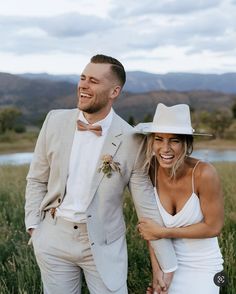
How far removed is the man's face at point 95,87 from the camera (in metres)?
3.14

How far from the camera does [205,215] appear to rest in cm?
335

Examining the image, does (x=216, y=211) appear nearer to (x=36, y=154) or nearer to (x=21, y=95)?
(x=36, y=154)

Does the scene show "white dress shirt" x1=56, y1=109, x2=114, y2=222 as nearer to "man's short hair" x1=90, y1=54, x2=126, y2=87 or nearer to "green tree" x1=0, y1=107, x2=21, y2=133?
"man's short hair" x1=90, y1=54, x2=126, y2=87

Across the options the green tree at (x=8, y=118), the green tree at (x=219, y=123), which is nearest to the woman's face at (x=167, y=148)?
the green tree at (x=219, y=123)

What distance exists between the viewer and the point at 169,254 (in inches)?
132

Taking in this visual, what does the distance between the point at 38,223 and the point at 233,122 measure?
69.4 meters

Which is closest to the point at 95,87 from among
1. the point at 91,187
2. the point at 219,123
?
the point at 91,187

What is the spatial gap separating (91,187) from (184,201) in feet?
1.94

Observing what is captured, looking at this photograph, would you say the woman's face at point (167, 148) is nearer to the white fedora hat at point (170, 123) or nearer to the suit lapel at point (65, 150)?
the white fedora hat at point (170, 123)

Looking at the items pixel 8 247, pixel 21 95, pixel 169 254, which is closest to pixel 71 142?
pixel 169 254

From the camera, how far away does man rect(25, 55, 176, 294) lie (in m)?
3.19

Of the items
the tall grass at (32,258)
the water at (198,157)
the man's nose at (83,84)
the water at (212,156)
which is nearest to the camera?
the man's nose at (83,84)

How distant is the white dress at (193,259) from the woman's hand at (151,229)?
0.26 ft

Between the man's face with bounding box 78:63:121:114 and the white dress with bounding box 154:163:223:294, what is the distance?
0.71 m
